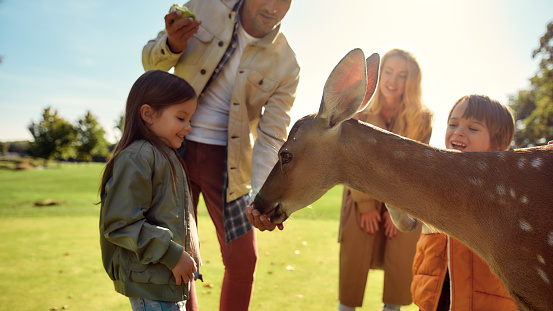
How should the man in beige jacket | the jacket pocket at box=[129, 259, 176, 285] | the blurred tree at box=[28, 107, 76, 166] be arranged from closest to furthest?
the jacket pocket at box=[129, 259, 176, 285] < the man in beige jacket < the blurred tree at box=[28, 107, 76, 166]

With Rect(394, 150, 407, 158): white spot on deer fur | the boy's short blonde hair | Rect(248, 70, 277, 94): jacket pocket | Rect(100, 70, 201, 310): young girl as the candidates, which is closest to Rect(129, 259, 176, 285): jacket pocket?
Rect(100, 70, 201, 310): young girl

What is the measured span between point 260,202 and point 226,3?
1613 millimetres

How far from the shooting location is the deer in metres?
1.66

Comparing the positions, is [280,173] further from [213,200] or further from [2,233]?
[2,233]

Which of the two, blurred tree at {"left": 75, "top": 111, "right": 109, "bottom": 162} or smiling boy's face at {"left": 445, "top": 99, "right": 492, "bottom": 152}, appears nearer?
smiling boy's face at {"left": 445, "top": 99, "right": 492, "bottom": 152}

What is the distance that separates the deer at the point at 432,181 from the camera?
166 cm

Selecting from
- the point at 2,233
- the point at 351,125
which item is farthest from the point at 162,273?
the point at 2,233

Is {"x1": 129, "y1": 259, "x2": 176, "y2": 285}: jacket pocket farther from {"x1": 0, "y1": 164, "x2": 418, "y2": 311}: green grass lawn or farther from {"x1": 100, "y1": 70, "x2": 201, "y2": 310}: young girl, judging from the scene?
{"x1": 0, "y1": 164, "x2": 418, "y2": 311}: green grass lawn

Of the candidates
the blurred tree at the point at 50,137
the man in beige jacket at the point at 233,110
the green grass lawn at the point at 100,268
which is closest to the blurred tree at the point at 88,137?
the blurred tree at the point at 50,137

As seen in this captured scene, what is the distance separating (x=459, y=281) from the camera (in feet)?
7.34

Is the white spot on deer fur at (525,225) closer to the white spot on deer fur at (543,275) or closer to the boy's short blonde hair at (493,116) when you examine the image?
the white spot on deer fur at (543,275)

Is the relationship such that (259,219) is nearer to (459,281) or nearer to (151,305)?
(151,305)

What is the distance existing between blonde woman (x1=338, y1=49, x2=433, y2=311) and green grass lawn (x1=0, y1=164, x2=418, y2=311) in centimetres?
→ 69

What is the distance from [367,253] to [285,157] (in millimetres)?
1566
